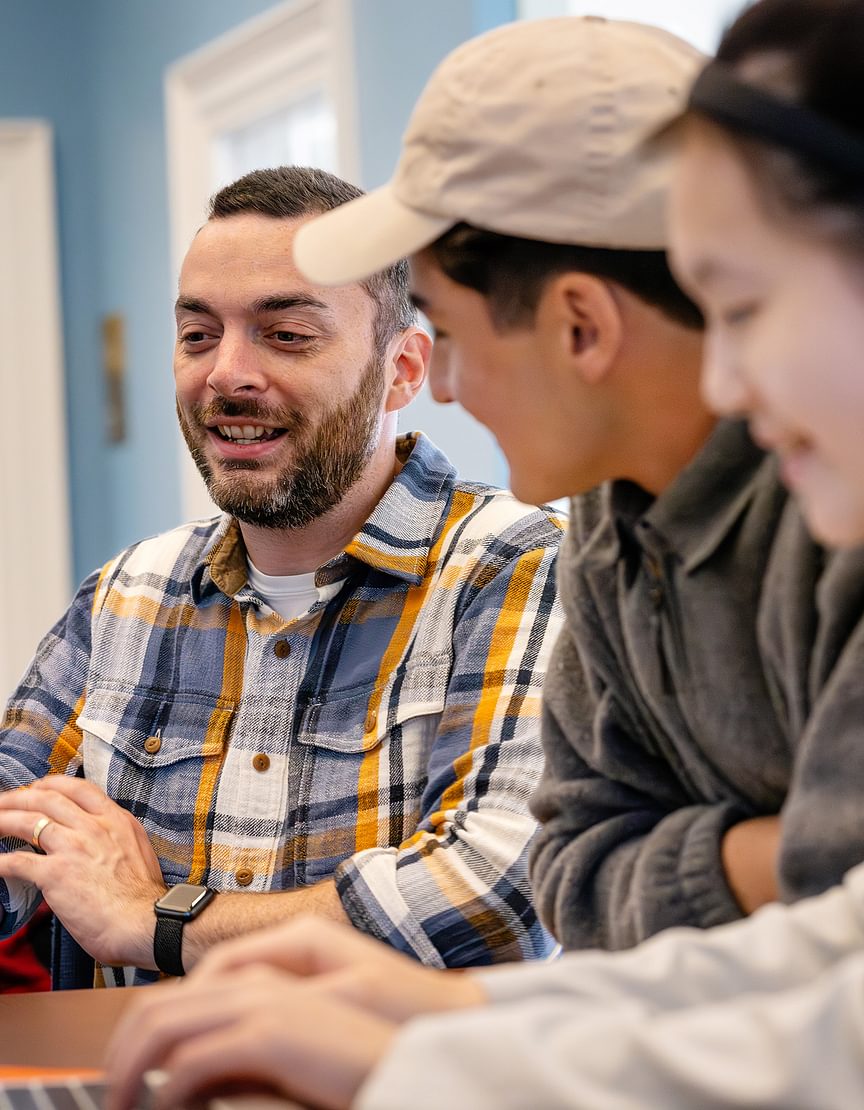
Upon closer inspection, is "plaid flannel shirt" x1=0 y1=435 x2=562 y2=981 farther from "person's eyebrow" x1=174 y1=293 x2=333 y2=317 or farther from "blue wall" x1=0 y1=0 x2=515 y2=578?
"blue wall" x1=0 y1=0 x2=515 y2=578

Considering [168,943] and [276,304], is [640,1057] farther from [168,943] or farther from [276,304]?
[276,304]

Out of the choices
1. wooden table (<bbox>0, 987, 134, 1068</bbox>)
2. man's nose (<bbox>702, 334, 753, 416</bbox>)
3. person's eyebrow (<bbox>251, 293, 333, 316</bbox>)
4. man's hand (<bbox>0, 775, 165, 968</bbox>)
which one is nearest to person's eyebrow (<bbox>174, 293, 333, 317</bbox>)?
person's eyebrow (<bbox>251, 293, 333, 316</bbox>)

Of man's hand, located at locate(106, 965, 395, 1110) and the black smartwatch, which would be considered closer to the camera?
man's hand, located at locate(106, 965, 395, 1110)

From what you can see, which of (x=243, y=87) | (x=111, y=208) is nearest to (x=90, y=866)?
(x=243, y=87)

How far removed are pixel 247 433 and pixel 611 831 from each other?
86cm

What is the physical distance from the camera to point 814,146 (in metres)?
0.62

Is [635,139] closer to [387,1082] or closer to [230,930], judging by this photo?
[387,1082]

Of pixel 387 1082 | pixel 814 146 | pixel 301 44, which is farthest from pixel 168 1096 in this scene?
pixel 301 44

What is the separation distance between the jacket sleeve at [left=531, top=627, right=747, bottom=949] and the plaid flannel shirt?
28 centimetres

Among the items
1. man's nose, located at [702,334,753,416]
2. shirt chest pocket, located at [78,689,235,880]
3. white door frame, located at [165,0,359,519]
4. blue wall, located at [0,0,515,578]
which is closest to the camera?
man's nose, located at [702,334,753,416]

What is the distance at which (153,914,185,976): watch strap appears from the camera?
1.44 meters

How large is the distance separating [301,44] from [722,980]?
129 inches

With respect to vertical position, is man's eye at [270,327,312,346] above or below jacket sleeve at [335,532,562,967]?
above

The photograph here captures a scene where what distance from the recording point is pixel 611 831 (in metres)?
1.05
